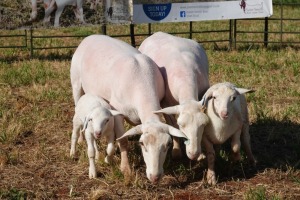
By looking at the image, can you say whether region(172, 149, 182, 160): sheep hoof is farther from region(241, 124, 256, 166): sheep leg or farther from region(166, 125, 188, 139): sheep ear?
region(166, 125, 188, 139): sheep ear

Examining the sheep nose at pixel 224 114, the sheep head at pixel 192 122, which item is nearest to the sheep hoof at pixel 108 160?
the sheep head at pixel 192 122

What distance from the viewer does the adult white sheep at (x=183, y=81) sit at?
578 centimetres

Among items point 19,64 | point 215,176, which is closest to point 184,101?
point 215,176

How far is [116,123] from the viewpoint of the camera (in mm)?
6359

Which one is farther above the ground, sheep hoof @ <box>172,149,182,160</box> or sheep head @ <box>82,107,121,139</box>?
sheep head @ <box>82,107,121,139</box>

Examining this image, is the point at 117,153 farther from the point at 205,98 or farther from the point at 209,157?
the point at 205,98

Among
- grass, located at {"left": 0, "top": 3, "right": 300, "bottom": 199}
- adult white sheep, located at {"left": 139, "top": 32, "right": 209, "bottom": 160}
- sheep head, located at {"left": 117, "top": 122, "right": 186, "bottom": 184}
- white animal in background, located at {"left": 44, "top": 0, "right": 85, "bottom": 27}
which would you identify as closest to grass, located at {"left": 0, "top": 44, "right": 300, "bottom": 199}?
grass, located at {"left": 0, "top": 3, "right": 300, "bottom": 199}

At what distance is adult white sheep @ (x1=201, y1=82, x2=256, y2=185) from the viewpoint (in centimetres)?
589

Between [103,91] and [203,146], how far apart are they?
1407 mm

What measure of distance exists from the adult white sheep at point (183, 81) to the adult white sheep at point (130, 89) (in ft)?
0.63

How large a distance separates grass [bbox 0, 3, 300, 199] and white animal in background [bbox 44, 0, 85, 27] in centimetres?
227

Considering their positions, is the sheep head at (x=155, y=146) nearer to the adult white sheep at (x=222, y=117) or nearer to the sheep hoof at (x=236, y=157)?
the adult white sheep at (x=222, y=117)

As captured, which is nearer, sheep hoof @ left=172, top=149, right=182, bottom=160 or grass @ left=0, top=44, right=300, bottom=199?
grass @ left=0, top=44, right=300, bottom=199

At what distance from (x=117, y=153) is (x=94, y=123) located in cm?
142
